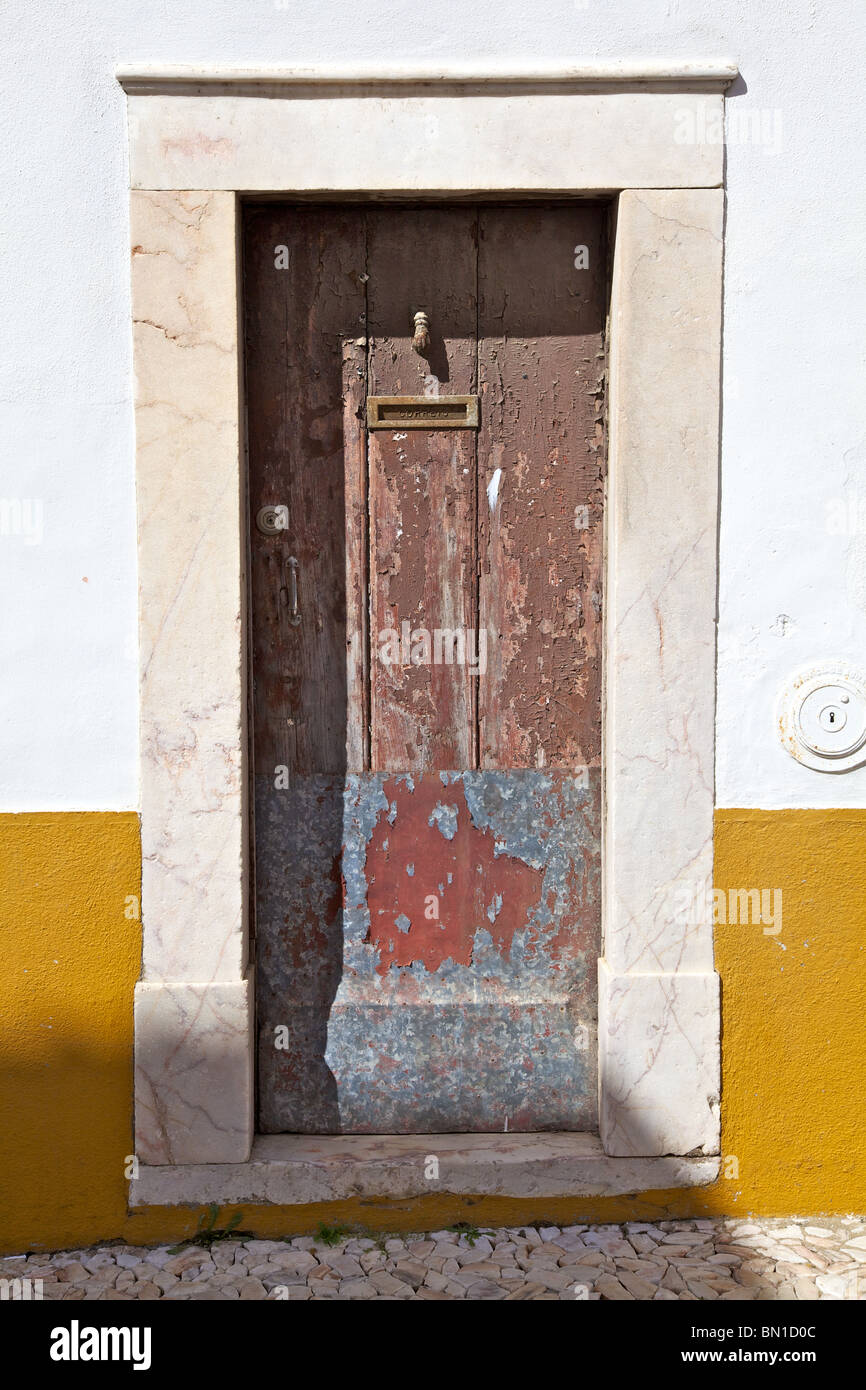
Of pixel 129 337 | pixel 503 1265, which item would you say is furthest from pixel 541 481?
pixel 503 1265

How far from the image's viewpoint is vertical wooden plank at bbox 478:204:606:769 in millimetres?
2768

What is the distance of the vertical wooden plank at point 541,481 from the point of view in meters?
2.77

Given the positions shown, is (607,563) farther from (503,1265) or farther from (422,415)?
(503,1265)

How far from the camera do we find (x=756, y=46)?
102 inches

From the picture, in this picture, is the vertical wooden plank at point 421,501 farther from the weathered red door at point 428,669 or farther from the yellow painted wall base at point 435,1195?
the yellow painted wall base at point 435,1195

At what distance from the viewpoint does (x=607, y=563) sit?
2783mm

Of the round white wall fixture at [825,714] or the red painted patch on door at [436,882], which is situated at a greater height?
the round white wall fixture at [825,714]

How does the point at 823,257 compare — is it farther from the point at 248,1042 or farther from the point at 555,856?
the point at 248,1042

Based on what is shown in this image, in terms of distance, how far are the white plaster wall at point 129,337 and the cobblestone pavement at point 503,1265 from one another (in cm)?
114

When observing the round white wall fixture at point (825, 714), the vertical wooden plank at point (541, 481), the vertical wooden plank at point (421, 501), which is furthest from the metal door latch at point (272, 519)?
the round white wall fixture at point (825, 714)

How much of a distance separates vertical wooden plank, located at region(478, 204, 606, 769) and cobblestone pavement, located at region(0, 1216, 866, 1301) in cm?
124

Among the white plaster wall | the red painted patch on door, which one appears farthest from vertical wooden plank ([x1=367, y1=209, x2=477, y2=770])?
the white plaster wall

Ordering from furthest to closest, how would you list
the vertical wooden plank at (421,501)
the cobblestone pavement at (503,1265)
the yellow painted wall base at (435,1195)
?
the vertical wooden plank at (421,501) < the yellow painted wall base at (435,1195) < the cobblestone pavement at (503,1265)

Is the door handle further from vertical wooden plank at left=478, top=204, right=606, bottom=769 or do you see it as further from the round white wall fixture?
the round white wall fixture
